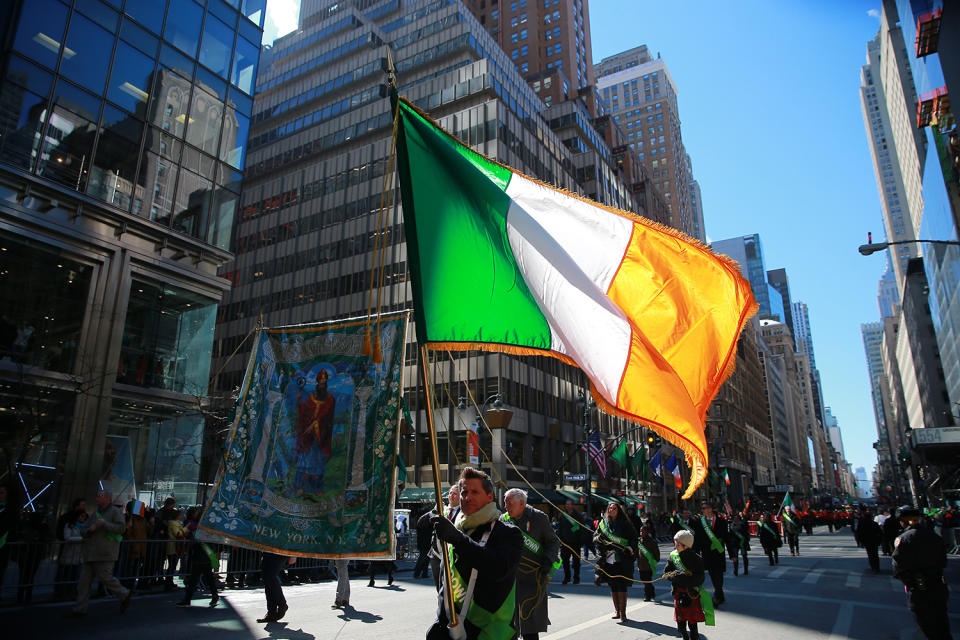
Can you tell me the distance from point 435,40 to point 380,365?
68.7m

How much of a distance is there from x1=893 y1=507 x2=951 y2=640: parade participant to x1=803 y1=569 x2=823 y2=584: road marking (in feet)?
29.2

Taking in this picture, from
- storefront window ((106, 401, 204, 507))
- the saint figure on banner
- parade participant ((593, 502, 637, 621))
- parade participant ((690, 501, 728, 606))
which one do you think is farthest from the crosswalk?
storefront window ((106, 401, 204, 507))

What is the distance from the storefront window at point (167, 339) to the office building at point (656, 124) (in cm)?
10940

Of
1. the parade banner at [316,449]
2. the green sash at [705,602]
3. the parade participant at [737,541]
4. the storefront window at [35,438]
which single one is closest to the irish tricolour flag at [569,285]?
the parade banner at [316,449]

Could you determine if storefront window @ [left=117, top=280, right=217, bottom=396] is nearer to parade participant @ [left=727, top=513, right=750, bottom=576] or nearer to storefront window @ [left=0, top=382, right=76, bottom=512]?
storefront window @ [left=0, top=382, right=76, bottom=512]

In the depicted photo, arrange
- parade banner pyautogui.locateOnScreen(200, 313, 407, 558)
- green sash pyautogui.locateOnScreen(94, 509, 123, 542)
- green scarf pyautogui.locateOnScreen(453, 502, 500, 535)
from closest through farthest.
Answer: green scarf pyautogui.locateOnScreen(453, 502, 500, 535), parade banner pyautogui.locateOnScreen(200, 313, 407, 558), green sash pyautogui.locateOnScreen(94, 509, 123, 542)

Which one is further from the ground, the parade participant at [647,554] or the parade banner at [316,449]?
the parade banner at [316,449]

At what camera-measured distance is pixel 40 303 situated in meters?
19.9

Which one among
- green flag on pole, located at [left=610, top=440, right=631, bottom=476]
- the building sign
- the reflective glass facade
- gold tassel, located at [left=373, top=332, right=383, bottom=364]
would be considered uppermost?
the reflective glass facade

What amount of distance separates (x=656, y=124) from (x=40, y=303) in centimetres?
13992

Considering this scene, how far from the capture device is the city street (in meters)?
8.55

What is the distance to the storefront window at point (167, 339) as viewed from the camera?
22094mm

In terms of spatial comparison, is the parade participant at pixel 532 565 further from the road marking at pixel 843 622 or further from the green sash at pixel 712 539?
the green sash at pixel 712 539

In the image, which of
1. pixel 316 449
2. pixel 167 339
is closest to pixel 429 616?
pixel 316 449
